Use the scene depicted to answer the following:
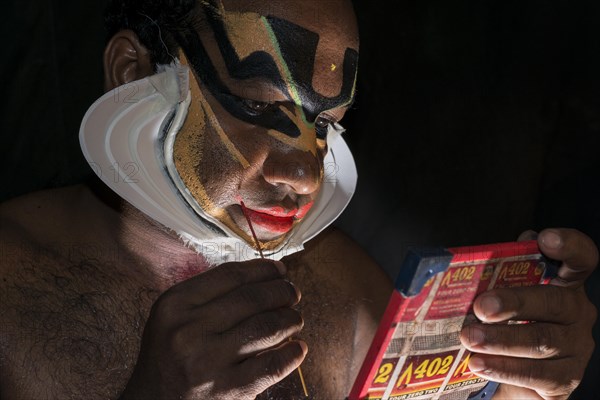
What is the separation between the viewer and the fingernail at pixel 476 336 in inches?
49.8

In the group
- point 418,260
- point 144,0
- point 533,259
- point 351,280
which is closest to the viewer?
point 418,260

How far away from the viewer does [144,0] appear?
162cm

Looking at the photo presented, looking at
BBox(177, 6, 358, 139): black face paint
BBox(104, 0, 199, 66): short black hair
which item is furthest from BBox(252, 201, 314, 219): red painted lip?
BBox(104, 0, 199, 66): short black hair

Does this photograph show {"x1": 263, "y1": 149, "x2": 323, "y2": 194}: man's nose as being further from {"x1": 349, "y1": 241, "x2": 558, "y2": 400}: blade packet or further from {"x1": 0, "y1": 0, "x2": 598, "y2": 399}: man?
{"x1": 349, "y1": 241, "x2": 558, "y2": 400}: blade packet

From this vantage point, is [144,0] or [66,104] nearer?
[144,0]

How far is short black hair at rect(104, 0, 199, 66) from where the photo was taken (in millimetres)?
1516

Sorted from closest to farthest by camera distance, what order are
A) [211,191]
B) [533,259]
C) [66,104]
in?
[533,259] < [211,191] < [66,104]

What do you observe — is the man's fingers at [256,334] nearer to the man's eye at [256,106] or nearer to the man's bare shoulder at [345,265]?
the man's eye at [256,106]

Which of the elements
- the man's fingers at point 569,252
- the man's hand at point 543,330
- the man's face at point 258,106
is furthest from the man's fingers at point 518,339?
the man's face at point 258,106

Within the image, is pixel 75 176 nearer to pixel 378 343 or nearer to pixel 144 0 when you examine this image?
pixel 144 0

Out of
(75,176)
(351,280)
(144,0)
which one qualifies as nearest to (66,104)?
(75,176)

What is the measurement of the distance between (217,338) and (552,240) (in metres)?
0.65

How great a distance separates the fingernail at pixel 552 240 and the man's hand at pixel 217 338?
1.62 feet

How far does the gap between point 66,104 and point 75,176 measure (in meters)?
0.26
